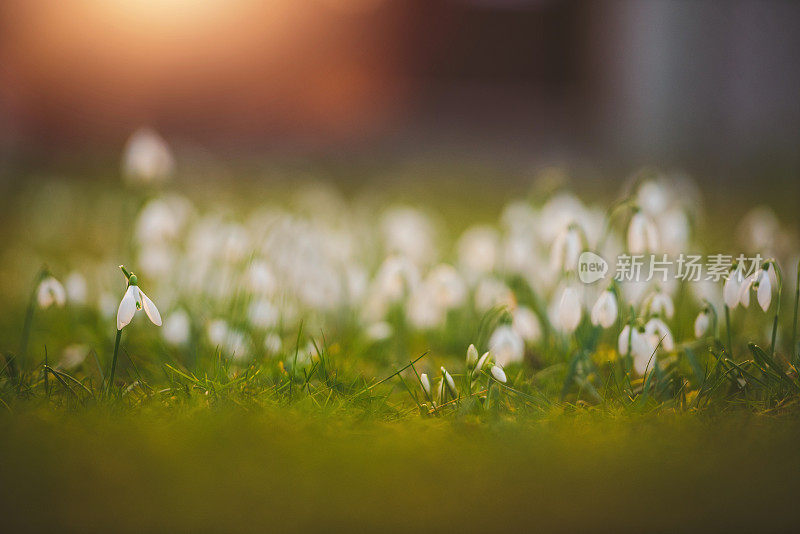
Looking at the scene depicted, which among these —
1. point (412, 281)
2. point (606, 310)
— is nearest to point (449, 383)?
point (606, 310)

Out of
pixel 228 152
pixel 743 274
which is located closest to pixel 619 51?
pixel 228 152

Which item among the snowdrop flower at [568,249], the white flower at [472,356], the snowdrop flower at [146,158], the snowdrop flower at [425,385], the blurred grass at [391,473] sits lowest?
the blurred grass at [391,473]

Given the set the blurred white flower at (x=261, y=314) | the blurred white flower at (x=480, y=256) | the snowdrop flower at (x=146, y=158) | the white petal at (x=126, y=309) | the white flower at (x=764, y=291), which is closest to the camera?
the white petal at (x=126, y=309)

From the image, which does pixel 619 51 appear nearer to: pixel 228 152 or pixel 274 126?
pixel 274 126

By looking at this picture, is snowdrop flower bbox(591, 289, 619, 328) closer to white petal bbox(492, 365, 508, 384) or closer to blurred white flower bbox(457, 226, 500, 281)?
white petal bbox(492, 365, 508, 384)

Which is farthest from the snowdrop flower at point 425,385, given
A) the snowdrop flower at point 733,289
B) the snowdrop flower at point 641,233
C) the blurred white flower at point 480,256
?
the blurred white flower at point 480,256

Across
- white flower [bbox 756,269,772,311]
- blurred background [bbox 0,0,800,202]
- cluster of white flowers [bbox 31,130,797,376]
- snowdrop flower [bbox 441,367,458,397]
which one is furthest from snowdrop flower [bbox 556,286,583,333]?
blurred background [bbox 0,0,800,202]

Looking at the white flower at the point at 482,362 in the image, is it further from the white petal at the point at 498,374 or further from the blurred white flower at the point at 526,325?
the blurred white flower at the point at 526,325
